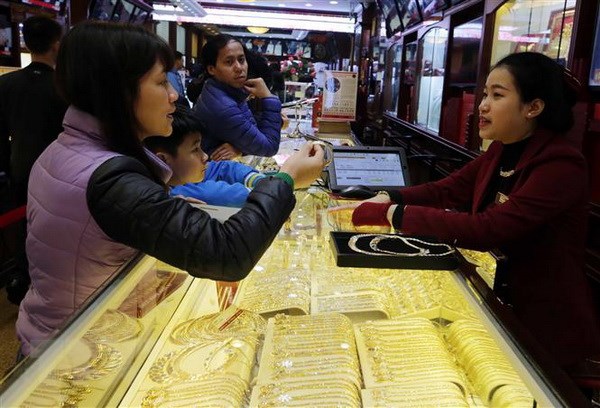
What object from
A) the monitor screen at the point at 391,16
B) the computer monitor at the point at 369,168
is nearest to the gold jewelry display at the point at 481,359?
the computer monitor at the point at 369,168

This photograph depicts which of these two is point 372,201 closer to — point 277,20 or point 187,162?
point 187,162

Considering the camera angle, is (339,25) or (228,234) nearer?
(228,234)

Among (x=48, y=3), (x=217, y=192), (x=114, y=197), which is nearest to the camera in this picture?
(x=114, y=197)

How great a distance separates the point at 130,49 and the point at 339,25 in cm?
1269

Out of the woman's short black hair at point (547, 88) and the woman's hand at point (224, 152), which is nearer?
the woman's short black hair at point (547, 88)

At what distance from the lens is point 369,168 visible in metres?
2.59

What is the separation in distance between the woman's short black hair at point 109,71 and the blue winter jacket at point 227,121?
176 centimetres

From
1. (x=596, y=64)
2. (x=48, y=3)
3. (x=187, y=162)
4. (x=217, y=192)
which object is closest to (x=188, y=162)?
(x=187, y=162)

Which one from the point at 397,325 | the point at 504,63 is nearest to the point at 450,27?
the point at 504,63

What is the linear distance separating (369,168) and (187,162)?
1.04 m

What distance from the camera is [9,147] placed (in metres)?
3.69

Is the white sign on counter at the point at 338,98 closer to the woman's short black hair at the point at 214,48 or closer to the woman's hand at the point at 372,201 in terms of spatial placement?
the woman's short black hair at the point at 214,48

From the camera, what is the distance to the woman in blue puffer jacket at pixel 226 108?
2.95m

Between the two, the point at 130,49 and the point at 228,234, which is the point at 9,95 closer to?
the point at 130,49
